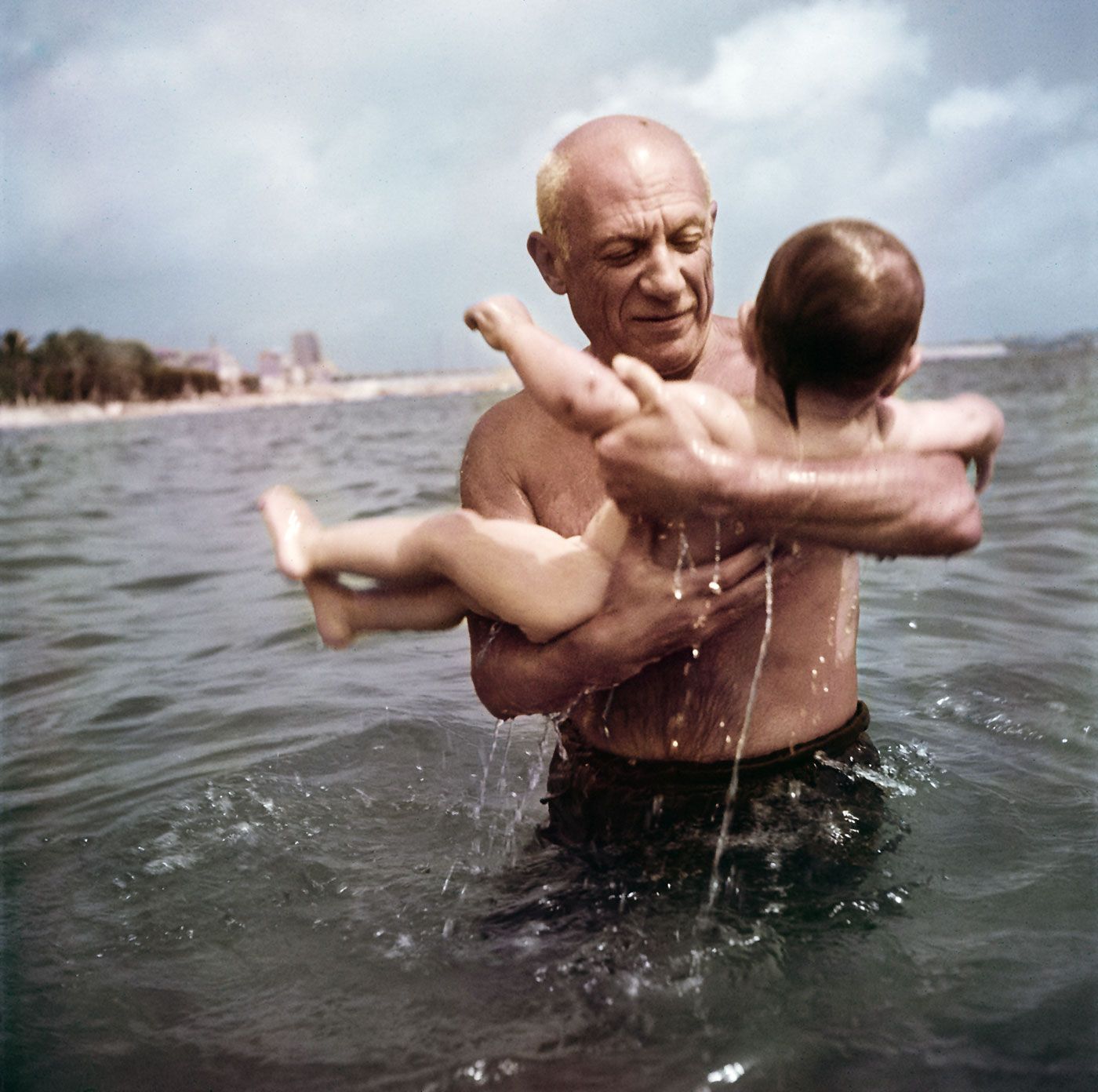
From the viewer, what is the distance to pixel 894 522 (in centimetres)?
222

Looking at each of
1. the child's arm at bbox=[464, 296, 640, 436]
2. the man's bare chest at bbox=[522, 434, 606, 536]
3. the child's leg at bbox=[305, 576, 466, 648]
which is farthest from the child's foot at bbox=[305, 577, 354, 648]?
the child's arm at bbox=[464, 296, 640, 436]

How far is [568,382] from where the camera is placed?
2.18 meters

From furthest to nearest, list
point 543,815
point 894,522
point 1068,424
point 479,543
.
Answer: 1. point 1068,424
2. point 543,815
3. point 479,543
4. point 894,522

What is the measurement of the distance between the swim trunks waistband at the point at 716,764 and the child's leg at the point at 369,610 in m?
0.53

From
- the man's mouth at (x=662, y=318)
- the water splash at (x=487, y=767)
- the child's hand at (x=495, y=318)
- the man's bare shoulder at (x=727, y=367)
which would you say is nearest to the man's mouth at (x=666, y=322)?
the man's mouth at (x=662, y=318)

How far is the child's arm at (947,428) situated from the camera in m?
2.40

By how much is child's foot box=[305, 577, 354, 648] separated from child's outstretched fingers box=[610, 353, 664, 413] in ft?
3.13

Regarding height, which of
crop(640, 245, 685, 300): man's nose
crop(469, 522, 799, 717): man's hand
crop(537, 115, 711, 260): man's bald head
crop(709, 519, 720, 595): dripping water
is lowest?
crop(469, 522, 799, 717): man's hand

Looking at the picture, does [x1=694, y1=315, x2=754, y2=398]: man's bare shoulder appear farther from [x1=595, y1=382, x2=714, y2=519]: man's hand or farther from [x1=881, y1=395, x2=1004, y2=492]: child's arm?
[x1=595, y1=382, x2=714, y2=519]: man's hand

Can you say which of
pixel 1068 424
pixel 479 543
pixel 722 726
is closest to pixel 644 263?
pixel 479 543

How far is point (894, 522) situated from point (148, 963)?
1.82m

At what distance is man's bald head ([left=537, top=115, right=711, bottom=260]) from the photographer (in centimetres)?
259

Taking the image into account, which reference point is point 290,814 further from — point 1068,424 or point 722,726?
point 1068,424

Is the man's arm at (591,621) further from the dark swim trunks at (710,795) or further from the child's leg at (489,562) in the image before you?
the dark swim trunks at (710,795)
